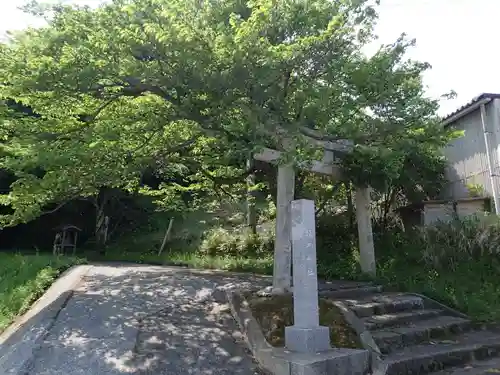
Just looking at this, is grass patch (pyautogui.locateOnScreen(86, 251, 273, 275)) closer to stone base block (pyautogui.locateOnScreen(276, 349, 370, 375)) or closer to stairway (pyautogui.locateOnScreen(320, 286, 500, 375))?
stairway (pyautogui.locateOnScreen(320, 286, 500, 375))

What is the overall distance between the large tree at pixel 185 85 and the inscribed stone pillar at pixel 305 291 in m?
1.44

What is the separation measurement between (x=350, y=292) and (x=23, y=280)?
7.65 metres

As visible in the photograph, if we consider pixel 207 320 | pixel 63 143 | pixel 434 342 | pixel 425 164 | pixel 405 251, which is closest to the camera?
pixel 434 342

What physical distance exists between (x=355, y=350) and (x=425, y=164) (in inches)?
331

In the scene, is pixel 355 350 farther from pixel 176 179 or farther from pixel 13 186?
pixel 176 179

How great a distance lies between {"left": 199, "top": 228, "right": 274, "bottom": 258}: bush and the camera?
13.7 m

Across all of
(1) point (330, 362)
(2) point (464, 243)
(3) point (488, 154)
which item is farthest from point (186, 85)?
(3) point (488, 154)

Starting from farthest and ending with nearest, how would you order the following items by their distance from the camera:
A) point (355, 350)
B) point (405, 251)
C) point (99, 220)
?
point (99, 220)
point (405, 251)
point (355, 350)

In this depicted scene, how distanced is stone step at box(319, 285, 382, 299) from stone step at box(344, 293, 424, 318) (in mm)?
344

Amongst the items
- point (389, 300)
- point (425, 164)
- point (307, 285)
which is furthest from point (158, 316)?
point (425, 164)

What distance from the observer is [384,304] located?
23.5 ft

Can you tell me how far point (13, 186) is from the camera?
7293mm

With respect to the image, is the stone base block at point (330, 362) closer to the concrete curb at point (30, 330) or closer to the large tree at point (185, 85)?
the large tree at point (185, 85)

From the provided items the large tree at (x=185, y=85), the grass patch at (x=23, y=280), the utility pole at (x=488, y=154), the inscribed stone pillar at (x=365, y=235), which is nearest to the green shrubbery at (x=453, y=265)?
the inscribed stone pillar at (x=365, y=235)
